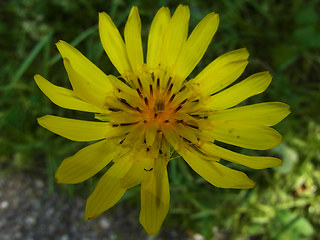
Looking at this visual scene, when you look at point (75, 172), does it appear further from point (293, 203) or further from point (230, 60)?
point (293, 203)

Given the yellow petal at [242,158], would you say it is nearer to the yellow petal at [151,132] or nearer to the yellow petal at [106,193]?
the yellow petal at [151,132]

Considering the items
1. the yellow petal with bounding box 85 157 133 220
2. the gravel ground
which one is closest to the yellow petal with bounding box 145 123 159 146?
the yellow petal with bounding box 85 157 133 220

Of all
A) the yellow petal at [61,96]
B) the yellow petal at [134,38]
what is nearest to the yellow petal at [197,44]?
the yellow petal at [134,38]

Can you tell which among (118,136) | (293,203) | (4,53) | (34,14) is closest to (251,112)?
(118,136)

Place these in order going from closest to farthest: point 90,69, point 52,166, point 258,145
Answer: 1. point 258,145
2. point 90,69
3. point 52,166

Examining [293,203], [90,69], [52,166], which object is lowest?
[293,203]

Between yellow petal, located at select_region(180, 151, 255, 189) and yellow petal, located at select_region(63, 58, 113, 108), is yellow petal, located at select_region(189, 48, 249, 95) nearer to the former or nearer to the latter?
yellow petal, located at select_region(180, 151, 255, 189)

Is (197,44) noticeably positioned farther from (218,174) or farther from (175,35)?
(218,174)
